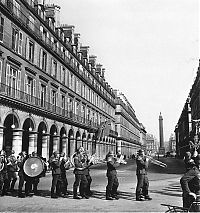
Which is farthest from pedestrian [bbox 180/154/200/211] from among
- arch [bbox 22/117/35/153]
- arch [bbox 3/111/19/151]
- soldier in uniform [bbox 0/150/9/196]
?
arch [bbox 22/117/35/153]

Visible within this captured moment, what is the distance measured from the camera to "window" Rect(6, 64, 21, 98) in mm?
21031

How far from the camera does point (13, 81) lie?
72.4ft

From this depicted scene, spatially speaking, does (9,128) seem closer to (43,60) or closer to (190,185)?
(43,60)

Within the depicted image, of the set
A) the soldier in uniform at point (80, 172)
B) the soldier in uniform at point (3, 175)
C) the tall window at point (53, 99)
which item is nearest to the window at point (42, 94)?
the tall window at point (53, 99)

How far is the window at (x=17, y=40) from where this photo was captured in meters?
22.1

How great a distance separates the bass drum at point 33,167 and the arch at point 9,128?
11028 mm

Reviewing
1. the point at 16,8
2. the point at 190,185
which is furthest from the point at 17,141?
the point at 190,185

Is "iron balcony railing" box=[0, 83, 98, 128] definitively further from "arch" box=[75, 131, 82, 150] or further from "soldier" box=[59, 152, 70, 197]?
"soldier" box=[59, 152, 70, 197]

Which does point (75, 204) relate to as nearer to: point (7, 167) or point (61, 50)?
point (7, 167)

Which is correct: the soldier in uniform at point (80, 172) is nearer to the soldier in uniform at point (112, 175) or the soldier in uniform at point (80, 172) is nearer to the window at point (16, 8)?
the soldier in uniform at point (112, 175)

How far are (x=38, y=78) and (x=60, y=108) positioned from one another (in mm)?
5547

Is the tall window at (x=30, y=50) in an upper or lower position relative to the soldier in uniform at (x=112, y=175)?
upper

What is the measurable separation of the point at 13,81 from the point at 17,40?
330 centimetres

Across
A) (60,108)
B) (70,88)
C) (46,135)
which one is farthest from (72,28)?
(46,135)
